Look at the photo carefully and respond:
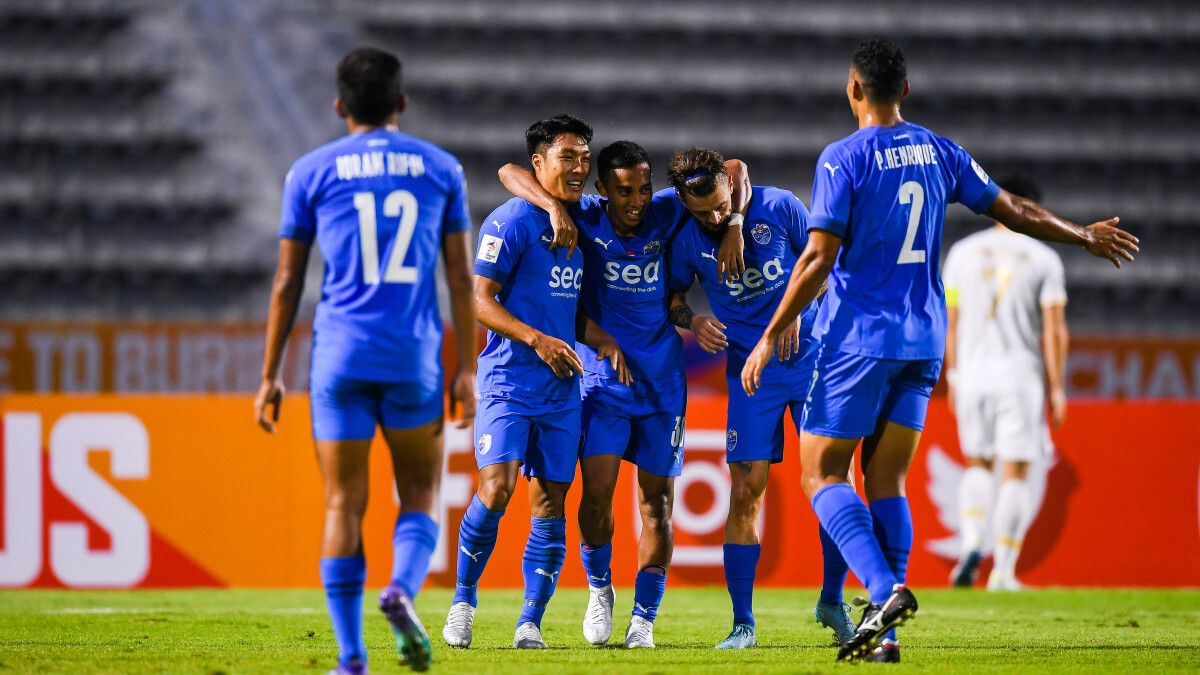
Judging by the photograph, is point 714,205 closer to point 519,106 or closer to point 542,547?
point 542,547

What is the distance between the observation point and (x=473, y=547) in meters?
5.19

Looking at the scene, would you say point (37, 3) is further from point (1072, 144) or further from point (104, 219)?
point (1072, 144)

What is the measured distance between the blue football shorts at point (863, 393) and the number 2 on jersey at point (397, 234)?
1549 millimetres

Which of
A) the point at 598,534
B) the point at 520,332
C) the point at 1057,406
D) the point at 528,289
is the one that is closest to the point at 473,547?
the point at 598,534

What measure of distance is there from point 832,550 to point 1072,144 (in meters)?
20.9

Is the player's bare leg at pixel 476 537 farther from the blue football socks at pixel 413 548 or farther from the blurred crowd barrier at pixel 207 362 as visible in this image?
the blurred crowd barrier at pixel 207 362

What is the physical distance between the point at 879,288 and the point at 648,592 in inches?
62.2

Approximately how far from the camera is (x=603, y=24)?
24.2 metres

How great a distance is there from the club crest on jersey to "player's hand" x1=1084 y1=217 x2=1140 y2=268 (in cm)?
128

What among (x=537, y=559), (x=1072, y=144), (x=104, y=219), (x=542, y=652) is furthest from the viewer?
(x=1072, y=144)

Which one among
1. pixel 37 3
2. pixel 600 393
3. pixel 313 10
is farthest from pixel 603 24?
pixel 600 393

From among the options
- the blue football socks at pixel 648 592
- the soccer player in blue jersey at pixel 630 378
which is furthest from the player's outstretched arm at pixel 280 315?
the blue football socks at pixel 648 592

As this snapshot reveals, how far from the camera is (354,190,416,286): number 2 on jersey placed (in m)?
3.81

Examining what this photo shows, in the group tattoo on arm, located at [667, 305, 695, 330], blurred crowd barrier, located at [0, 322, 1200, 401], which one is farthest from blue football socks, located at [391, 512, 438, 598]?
blurred crowd barrier, located at [0, 322, 1200, 401]
